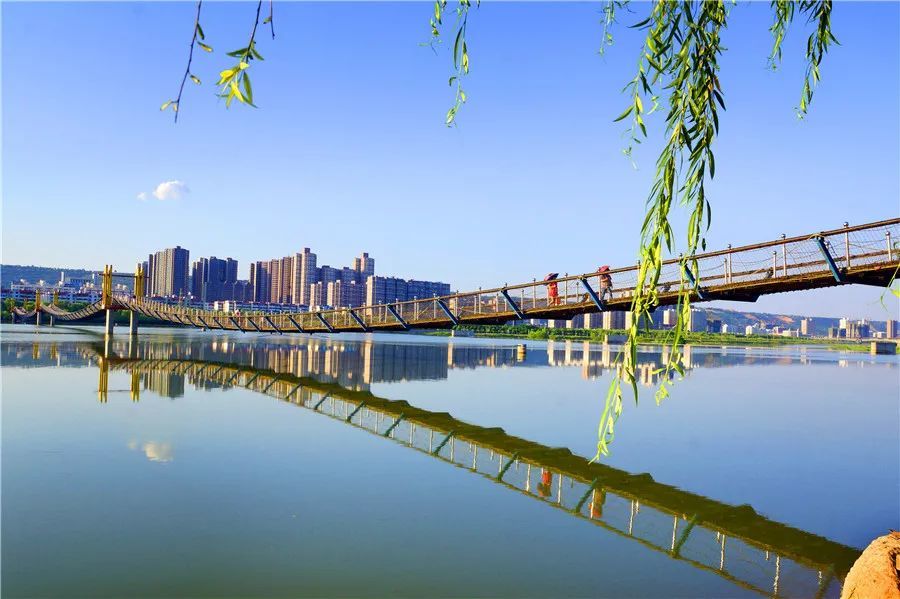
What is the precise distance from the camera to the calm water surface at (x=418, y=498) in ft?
22.0

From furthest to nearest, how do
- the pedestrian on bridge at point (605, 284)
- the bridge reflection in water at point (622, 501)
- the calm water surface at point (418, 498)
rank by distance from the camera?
1. the pedestrian on bridge at point (605, 284)
2. the bridge reflection in water at point (622, 501)
3. the calm water surface at point (418, 498)

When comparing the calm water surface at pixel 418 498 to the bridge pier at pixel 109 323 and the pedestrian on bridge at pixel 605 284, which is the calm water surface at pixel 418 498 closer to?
the pedestrian on bridge at pixel 605 284

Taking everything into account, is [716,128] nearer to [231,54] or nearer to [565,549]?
[231,54]

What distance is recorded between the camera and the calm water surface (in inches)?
264

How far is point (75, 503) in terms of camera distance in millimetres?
8617

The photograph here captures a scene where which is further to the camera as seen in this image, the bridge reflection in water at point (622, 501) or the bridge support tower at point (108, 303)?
the bridge support tower at point (108, 303)

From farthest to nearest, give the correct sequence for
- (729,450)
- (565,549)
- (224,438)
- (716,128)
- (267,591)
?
(729,450) → (224,438) → (565,549) → (267,591) → (716,128)

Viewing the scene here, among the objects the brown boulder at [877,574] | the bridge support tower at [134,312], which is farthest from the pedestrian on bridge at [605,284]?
the bridge support tower at [134,312]

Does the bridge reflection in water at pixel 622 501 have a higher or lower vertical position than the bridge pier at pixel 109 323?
lower

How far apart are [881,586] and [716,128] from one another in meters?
4.69

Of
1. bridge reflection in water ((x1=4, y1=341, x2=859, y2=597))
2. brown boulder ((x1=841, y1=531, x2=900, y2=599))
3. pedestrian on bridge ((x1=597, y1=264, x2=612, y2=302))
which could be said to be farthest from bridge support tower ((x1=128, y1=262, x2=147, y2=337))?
brown boulder ((x1=841, y1=531, x2=900, y2=599))

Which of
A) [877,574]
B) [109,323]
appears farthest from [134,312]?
[877,574]

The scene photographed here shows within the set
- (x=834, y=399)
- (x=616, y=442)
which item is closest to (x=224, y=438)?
(x=616, y=442)

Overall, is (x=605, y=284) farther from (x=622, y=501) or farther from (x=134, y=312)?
(x=134, y=312)
